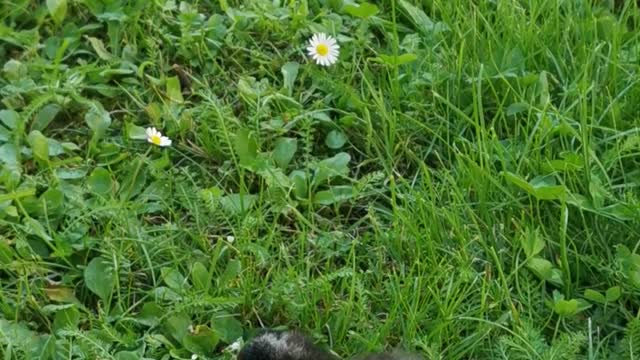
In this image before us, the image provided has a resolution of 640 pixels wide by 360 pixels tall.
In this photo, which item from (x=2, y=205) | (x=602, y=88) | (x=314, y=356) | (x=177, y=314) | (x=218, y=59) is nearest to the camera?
(x=314, y=356)

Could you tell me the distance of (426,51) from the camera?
4.47 metres

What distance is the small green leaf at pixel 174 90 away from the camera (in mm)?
4449

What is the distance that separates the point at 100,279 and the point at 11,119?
781 mm

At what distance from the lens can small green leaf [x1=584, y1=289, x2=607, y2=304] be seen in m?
3.71

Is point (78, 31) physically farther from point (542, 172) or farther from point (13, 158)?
point (542, 172)

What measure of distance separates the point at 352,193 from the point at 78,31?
1264mm

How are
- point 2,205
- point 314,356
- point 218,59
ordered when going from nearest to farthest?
1. point 314,356
2. point 2,205
3. point 218,59

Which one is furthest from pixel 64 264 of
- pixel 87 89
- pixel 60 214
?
pixel 87 89

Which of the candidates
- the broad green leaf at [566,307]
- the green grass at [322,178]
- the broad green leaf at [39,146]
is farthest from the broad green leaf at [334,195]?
the broad green leaf at [39,146]

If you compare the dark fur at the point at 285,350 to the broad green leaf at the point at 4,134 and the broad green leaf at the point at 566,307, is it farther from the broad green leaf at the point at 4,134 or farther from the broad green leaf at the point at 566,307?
the broad green leaf at the point at 4,134

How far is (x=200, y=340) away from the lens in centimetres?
363

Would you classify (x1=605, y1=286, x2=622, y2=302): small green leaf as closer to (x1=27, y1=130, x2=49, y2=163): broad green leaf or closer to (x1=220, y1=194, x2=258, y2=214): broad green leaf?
(x1=220, y1=194, x2=258, y2=214): broad green leaf

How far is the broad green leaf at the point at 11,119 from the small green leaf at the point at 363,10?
1230 millimetres

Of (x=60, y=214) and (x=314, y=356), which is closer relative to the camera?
(x=314, y=356)
